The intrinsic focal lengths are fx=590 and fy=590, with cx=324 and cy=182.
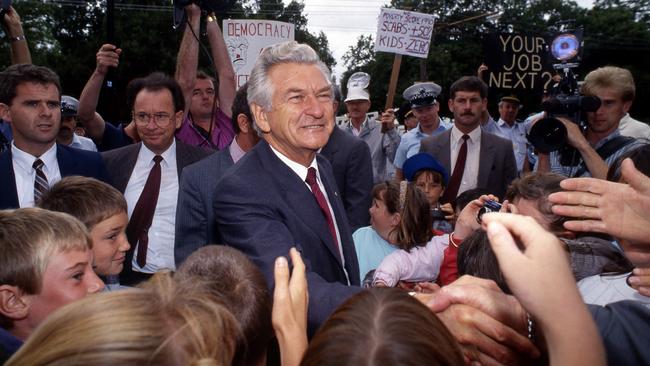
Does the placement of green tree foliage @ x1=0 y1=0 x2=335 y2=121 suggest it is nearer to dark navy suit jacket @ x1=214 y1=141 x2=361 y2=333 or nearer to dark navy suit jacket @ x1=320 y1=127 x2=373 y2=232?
dark navy suit jacket @ x1=320 y1=127 x2=373 y2=232

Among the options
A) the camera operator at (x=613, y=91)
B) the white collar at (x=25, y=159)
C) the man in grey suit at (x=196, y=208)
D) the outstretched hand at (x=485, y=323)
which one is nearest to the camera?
the outstretched hand at (x=485, y=323)

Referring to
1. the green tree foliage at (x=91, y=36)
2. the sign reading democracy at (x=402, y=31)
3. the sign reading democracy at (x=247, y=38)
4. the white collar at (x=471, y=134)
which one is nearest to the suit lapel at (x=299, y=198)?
the white collar at (x=471, y=134)

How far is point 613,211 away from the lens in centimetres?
160

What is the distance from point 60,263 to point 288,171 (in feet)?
3.10

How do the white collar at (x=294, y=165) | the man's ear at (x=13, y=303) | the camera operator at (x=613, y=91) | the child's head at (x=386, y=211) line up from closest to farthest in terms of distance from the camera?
1. the man's ear at (x=13, y=303)
2. the white collar at (x=294, y=165)
3. the child's head at (x=386, y=211)
4. the camera operator at (x=613, y=91)

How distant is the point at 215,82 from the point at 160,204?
151 centimetres

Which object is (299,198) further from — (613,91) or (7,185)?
(613,91)

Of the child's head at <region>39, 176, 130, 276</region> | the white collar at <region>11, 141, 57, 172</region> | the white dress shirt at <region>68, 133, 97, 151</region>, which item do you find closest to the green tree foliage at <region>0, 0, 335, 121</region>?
the white dress shirt at <region>68, 133, 97, 151</region>

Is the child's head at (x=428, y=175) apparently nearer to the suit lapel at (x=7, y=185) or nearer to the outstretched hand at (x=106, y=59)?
the outstretched hand at (x=106, y=59)

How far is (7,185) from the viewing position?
128 inches

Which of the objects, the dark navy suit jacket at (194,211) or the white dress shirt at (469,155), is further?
the white dress shirt at (469,155)

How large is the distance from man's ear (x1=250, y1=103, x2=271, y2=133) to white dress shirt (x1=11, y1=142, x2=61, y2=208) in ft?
4.79

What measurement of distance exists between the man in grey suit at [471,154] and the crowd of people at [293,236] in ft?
0.06

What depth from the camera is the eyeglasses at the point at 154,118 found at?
A: 3.70 meters
